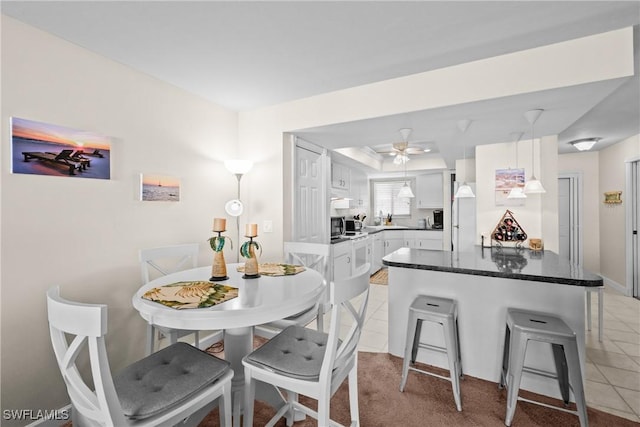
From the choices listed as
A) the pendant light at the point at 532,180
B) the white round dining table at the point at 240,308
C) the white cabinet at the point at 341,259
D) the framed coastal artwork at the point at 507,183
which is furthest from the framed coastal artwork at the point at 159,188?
the framed coastal artwork at the point at 507,183

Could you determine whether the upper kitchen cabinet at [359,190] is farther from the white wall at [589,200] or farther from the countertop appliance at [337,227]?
the white wall at [589,200]

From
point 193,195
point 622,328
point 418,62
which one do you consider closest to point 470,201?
point 622,328

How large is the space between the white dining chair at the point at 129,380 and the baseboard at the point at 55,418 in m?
0.71

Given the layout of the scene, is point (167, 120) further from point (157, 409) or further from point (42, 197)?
point (157, 409)

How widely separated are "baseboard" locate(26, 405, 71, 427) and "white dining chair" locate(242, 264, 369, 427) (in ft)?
4.37

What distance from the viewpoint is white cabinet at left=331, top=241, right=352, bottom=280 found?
4066 mm

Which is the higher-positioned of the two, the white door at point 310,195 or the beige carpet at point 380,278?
the white door at point 310,195

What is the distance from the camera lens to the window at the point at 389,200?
693 centimetres

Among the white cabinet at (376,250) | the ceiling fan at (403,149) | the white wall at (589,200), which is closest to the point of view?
the ceiling fan at (403,149)

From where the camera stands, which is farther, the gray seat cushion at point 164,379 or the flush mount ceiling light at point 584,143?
the flush mount ceiling light at point 584,143

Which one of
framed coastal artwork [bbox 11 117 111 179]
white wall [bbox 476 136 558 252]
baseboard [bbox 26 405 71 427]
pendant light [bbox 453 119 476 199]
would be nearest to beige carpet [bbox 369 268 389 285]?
white wall [bbox 476 136 558 252]

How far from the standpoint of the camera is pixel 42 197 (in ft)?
5.80

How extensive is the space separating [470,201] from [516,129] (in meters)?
1.72

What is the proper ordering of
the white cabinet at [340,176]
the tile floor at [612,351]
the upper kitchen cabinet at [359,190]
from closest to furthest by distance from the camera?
the tile floor at [612,351]
the white cabinet at [340,176]
the upper kitchen cabinet at [359,190]
